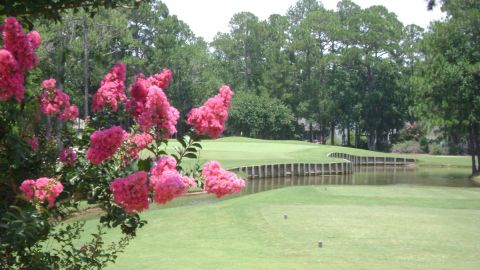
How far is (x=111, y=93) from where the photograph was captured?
4.20m

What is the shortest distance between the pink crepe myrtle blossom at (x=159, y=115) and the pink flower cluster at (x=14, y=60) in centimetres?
73

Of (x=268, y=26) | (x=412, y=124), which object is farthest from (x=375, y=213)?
(x=268, y=26)

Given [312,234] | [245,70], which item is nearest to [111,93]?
[312,234]

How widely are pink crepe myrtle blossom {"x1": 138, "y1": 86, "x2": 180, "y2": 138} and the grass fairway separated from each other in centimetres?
538

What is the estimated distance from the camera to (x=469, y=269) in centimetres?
891

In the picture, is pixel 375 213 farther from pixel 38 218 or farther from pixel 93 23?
pixel 93 23

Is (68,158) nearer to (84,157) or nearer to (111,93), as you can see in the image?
(84,157)

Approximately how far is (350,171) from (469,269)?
3309 centimetres

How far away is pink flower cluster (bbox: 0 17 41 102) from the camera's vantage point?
3105 mm

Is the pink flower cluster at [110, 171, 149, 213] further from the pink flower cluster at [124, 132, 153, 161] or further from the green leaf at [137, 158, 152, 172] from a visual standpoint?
the pink flower cluster at [124, 132, 153, 161]

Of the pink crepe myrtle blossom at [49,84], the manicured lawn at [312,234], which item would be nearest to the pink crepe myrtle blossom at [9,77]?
the pink crepe myrtle blossom at [49,84]

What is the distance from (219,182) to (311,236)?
821 cm

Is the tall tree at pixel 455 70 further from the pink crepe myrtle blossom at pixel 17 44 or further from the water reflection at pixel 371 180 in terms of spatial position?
the pink crepe myrtle blossom at pixel 17 44

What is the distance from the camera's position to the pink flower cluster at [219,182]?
3.55m
